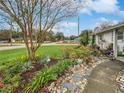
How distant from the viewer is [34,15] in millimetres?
11883

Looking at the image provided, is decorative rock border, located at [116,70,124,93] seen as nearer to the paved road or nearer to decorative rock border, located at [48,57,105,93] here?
the paved road

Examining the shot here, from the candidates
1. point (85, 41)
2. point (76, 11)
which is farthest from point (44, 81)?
point (85, 41)

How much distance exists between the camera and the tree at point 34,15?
1123cm

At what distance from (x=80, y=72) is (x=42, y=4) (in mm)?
4425

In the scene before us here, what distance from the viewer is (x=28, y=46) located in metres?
11.8

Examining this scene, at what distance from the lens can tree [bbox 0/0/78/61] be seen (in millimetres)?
11227

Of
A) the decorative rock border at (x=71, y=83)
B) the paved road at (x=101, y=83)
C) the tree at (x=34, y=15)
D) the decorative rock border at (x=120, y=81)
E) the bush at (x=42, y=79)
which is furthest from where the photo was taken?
the tree at (x=34, y=15)

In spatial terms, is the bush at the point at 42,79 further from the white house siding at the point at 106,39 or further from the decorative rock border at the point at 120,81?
the white house siding at the point at 106,39

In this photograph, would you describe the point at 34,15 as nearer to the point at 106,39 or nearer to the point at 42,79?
the point at 42,79

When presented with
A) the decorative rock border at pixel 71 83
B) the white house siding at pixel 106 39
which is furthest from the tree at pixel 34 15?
the white house siding at pixel 106 39

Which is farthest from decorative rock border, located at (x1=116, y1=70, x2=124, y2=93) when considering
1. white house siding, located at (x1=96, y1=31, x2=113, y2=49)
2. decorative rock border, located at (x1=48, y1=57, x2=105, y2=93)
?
white house siding, located at (x1=96, y1=31, x2=113, y2=49)

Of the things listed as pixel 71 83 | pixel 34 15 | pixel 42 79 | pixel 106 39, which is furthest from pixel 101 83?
pixel 106 39

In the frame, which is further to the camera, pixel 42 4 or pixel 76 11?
pixel 76 11

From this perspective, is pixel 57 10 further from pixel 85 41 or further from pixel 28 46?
pixel 85 41
